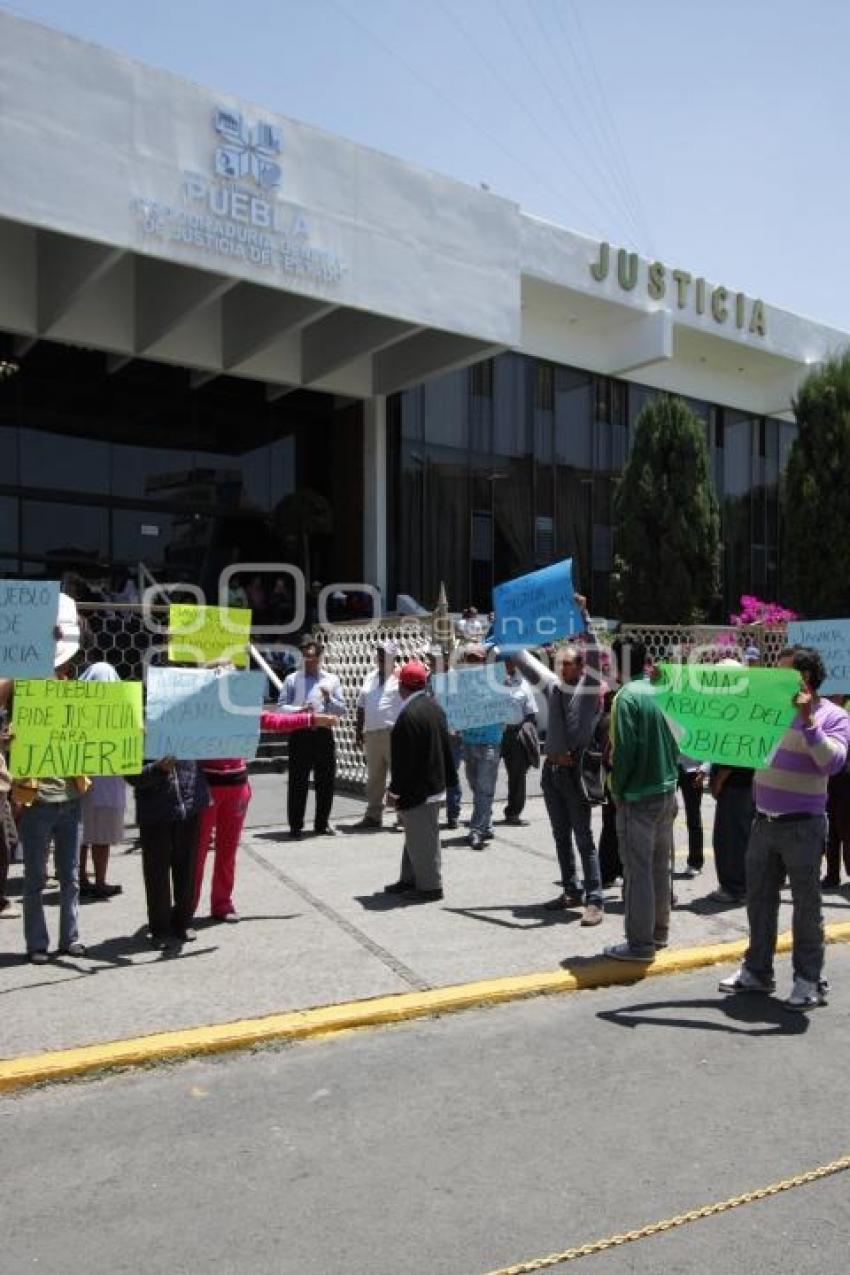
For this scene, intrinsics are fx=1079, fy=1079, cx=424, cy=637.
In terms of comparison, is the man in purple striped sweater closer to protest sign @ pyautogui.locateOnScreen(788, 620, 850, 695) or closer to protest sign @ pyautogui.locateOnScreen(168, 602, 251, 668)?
protest sign @ pyautogui.locateOnScreen(788, 620, 850, 695)

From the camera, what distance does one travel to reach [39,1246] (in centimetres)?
341

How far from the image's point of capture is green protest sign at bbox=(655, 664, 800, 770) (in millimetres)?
6117

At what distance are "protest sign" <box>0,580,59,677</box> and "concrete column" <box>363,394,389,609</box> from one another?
1343cm

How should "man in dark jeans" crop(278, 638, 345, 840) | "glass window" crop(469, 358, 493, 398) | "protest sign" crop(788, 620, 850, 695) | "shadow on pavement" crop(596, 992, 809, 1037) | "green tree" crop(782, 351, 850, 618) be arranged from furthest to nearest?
"green tree" crop(782, 351, 850, 618) → "glass window" crop(469, 358, 493, 398) → "man in dark jeans" crop(278, 638, 345, 840) → "protest sign" crop(788, 620, 850, 695) → "shadow on pavement" crop(596, 992, 809, 1037)

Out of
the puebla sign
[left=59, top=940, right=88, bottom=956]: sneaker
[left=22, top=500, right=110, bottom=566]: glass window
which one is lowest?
[left=59, top=940, right=88, bottom=956]: sneaker

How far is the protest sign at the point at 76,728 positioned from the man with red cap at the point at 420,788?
2.16 meters

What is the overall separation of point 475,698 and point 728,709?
2.94 metres

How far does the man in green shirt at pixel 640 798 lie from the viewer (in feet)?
20.8

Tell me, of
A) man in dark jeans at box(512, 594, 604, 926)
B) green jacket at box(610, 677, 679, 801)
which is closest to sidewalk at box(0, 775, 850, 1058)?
man in dark jeans at box(512, 594, 604, 926)

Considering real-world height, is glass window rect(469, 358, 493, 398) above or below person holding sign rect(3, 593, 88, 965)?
above

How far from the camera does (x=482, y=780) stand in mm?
9805

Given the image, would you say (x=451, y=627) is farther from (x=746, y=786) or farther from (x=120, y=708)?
(x=120, y=708)

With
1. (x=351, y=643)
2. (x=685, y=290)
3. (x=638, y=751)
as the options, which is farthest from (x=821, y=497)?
(x=638, y=751)

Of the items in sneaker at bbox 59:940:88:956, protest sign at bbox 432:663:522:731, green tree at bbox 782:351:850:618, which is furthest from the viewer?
green tree at bbox 782:351:850:618
